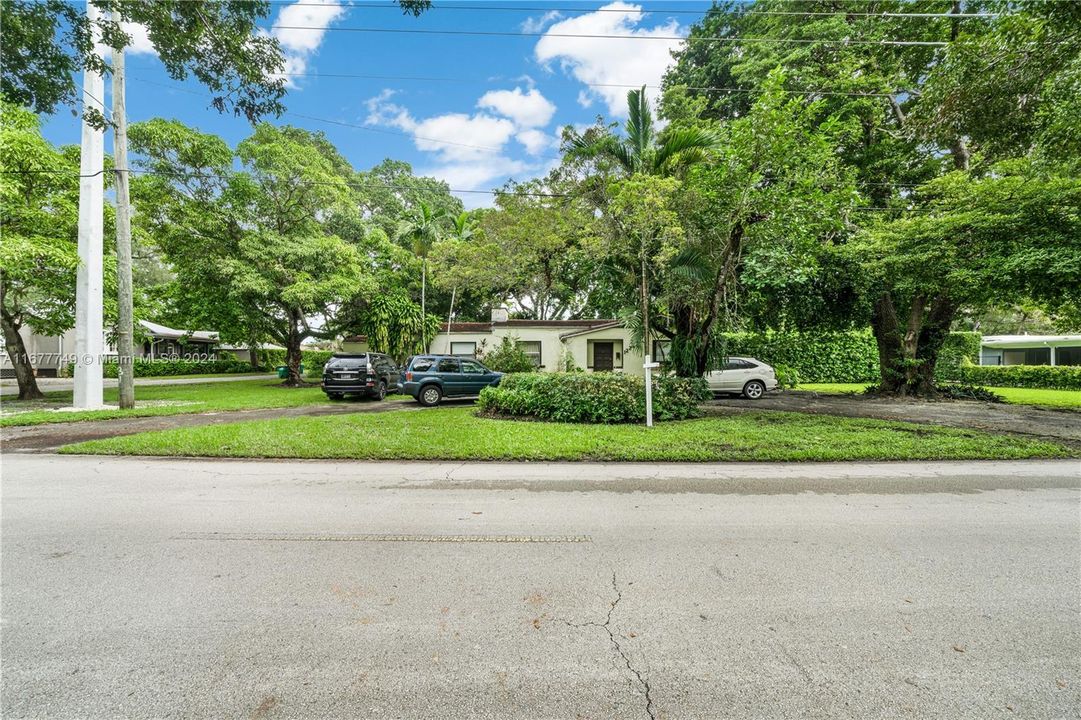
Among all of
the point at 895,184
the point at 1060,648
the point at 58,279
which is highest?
the point at 895,184

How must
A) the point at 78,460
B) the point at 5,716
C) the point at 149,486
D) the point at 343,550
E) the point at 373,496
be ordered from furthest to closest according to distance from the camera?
the point at 78,460 → the point at 149,486 → the point at 373,496 → the point at 343,550 → the point at 5,716

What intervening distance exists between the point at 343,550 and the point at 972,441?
10.3 metres

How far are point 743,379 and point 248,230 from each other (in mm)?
21423

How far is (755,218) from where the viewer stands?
10.0m

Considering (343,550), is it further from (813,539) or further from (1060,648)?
→ (1060,648)

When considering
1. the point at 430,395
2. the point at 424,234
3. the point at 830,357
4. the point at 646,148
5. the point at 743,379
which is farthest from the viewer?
the point at 424,234

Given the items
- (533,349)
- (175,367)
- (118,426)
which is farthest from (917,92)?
(175,367)

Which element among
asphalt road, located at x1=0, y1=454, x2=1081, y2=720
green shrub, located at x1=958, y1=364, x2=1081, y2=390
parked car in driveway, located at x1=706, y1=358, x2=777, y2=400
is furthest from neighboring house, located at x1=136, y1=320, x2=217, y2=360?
green shrub, located at x1=958, y1=364, x2=1081, y2=390

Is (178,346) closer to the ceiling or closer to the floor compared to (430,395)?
closer to the ceiling

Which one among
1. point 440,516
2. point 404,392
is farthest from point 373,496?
point 404,392

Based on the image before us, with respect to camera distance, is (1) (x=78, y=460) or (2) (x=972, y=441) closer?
(1) (x=78, y=460)

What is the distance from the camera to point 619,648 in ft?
8.07

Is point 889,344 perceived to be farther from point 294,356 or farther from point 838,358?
point 294,356

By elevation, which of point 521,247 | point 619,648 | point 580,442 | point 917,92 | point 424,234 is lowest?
point 619,648
